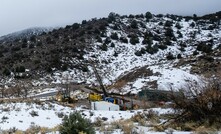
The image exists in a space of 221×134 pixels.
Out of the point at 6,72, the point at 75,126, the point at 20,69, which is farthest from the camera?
the point at 20,69

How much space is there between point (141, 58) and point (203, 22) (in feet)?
100

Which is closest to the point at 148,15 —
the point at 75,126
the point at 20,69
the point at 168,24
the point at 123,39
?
the point at 168,24

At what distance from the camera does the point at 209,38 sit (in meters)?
77.7

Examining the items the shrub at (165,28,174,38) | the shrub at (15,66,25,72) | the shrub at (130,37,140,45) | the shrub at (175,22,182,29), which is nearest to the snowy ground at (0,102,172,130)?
the shrub at (15,66,25,72)

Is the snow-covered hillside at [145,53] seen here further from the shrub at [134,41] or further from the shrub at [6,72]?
the shrub at [6,72]

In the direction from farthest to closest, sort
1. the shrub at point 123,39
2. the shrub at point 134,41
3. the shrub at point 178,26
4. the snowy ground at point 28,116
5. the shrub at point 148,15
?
the shrub at point 148,15
the shrub at point 178,26
the shrub at point 123,39
the shrub at point 134,41
the snowy ground at point 28,116

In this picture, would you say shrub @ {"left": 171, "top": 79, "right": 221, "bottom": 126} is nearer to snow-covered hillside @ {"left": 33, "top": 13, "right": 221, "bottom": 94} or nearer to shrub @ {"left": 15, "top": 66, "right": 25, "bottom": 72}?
snow-covered hillside @ {"left": 33, "top": 13, "right": 221, "bottom": 94}

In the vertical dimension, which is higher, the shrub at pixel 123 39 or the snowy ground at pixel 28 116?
the shrub at pixel 123 39

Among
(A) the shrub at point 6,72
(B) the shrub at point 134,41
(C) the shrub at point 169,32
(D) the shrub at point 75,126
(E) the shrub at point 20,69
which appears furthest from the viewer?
(C) the shrub at point 169,32

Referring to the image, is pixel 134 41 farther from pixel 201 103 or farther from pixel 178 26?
pixel 201 103

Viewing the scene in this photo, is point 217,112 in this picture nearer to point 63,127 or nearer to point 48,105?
point 63,127

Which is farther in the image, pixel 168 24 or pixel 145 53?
pixel 168 24

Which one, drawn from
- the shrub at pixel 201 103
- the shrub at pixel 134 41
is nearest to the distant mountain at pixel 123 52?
the shrub at pixel 134 41

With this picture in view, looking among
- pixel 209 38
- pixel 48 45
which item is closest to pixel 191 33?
pixel 209 38
